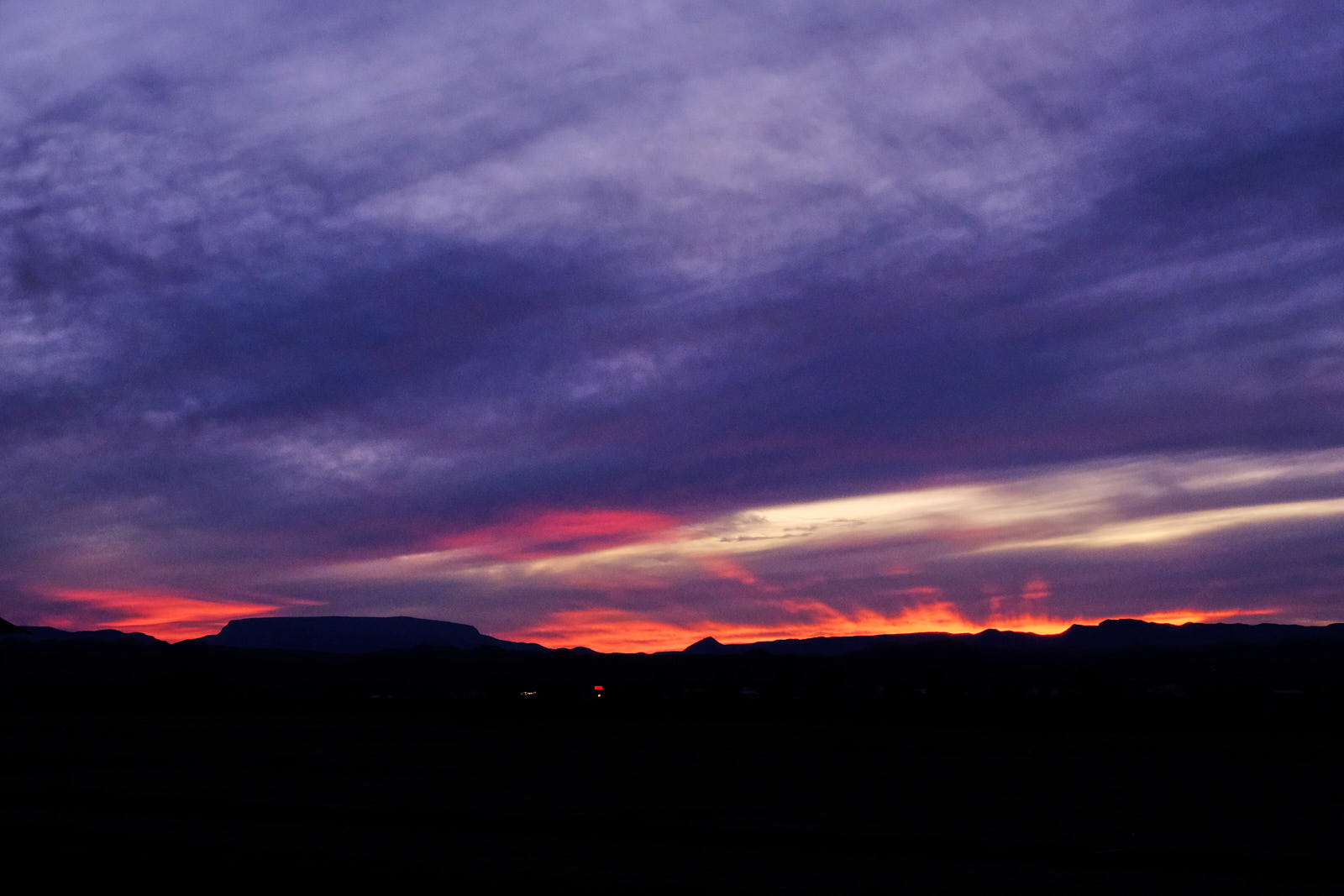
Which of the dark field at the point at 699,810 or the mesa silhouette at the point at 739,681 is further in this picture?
the mesa silhouette at the point at 739,681

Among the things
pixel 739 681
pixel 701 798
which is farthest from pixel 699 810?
pixel 739 681

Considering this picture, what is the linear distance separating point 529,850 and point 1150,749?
26.8m

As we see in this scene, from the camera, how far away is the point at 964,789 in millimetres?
27938

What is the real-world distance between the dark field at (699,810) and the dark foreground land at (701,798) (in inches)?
4.0

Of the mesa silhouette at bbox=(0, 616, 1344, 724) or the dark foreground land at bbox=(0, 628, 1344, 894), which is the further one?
the mesa silhouette at bbox=(0, 616, 1344, 724)

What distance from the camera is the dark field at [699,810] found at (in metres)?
16.4

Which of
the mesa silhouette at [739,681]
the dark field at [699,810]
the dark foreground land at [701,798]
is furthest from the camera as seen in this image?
the mesa silhouette at [739,681]

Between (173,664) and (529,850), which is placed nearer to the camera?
(529,850)

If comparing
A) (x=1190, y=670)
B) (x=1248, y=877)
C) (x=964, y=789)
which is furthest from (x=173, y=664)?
(x=1248, y=877)

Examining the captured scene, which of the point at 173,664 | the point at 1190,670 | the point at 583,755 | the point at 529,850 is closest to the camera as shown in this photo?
the point at 529,850

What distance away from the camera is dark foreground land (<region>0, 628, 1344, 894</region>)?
16516 millimetres

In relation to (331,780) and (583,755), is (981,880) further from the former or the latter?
(583,755)

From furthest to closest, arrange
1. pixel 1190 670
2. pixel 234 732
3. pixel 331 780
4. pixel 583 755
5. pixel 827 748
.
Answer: pixel 1190 670 < pixel 234 732 < pixel 827 748 < pixel 583 755 < pixel 331 780

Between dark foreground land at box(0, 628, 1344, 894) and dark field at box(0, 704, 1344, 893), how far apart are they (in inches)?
4.0
